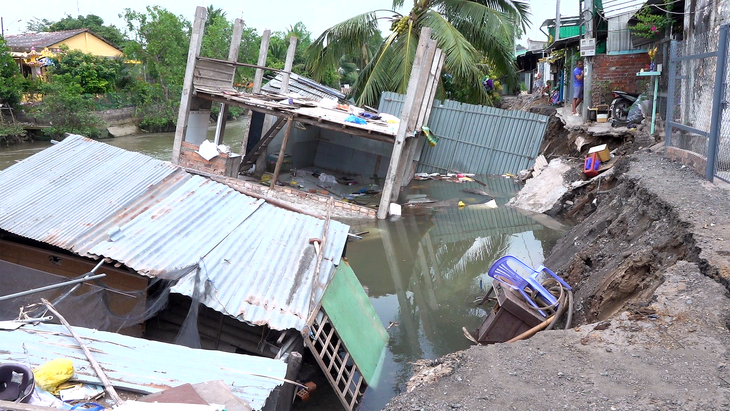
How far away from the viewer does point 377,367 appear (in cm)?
643

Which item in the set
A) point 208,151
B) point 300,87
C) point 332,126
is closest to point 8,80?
point 300,87

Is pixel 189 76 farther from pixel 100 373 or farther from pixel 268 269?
pixel 100 373

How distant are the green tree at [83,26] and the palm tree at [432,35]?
32.2 m

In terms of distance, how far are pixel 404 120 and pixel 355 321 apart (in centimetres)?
738

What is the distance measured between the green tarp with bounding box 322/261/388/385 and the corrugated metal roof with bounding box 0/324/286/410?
5.56 feet

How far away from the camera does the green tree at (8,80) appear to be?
23.0 meters

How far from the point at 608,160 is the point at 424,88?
475 cm

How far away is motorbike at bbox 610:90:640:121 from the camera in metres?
15.6

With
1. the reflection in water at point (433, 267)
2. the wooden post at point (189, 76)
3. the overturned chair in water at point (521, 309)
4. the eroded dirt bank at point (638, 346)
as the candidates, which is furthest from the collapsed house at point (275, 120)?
the eroded dirt bank at point (638, 346)

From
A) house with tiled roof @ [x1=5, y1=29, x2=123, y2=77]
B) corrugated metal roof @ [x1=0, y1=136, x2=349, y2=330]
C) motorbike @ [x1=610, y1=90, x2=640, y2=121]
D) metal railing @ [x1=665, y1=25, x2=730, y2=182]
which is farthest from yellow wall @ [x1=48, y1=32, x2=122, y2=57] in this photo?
metal railing @ [x1=665, y1=25, x2=730, y2=182]

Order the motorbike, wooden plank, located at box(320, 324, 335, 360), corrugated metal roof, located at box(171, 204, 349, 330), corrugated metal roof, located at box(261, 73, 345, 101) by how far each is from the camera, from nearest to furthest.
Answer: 1. corrugated metal roof, located at box(171, 204, 349, 330)
2. wooden plank, located at box(320, 324, 335, 360)
3. the motorbike
4. corrugated metal roof, located at box(261, 73, 345, 101)

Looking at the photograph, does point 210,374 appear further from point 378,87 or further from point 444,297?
point 378,87

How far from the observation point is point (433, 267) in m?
10.8

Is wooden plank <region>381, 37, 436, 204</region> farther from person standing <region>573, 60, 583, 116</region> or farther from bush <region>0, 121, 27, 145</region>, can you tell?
bush <region>0, 121, 27, 145</region>
